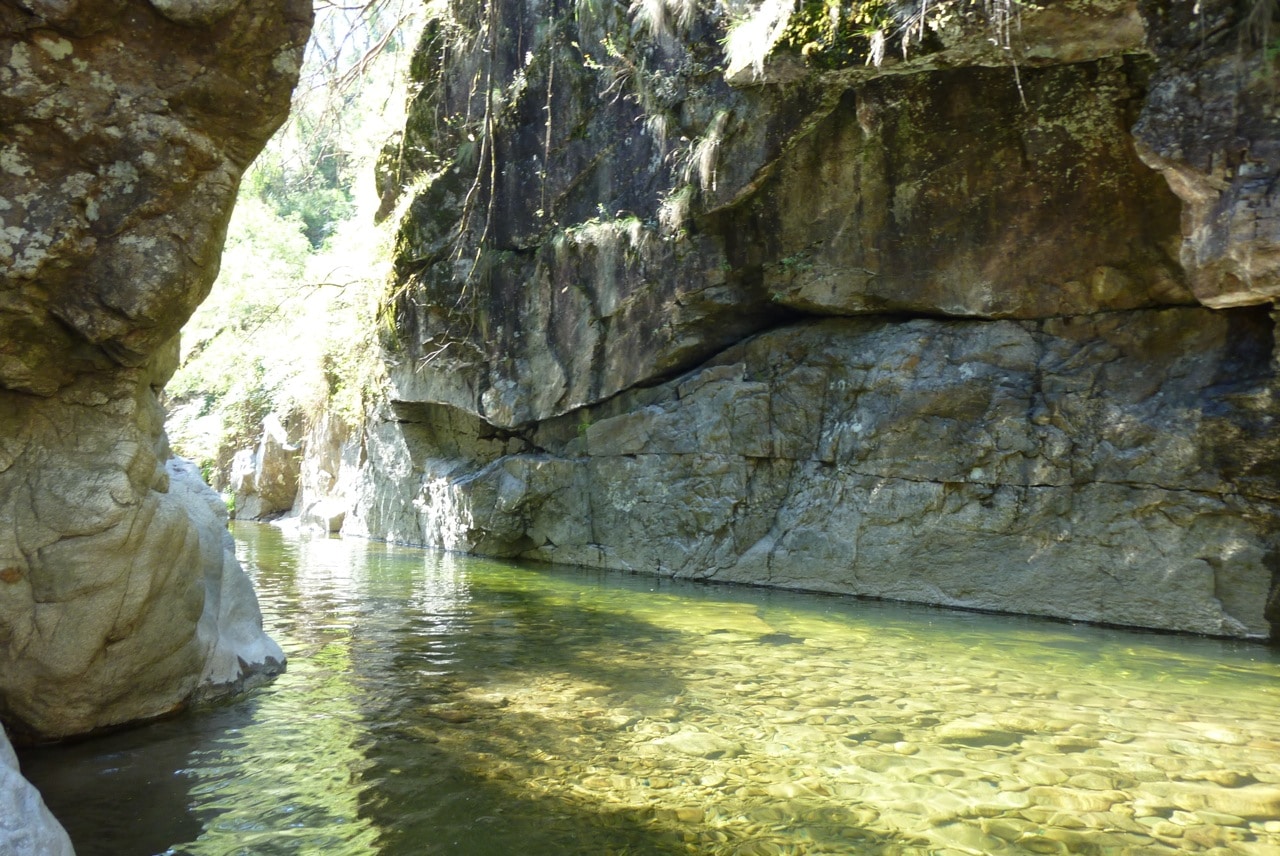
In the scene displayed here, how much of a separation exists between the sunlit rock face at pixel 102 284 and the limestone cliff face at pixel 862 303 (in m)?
6.06

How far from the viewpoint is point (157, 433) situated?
13.6 feet

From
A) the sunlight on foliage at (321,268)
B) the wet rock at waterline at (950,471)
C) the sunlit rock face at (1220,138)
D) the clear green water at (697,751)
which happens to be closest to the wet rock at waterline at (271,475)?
the sunlight on foliage at (321,268)

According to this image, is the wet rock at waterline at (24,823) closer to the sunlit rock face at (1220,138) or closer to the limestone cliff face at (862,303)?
the limestone cliff face at (862,303)

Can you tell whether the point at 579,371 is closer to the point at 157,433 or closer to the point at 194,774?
the point at 157,433

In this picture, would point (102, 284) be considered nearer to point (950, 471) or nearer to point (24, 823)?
point (24, 823)

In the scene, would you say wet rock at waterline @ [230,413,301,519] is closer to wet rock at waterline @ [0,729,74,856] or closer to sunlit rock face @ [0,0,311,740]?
sunlit rock face @ [0,0,311,740]

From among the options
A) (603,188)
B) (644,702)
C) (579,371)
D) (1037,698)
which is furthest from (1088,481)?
(603,188)

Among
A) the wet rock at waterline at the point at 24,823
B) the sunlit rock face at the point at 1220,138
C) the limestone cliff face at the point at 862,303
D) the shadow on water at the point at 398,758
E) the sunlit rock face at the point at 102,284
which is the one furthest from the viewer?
the limestone cliff face at the point at 862,303

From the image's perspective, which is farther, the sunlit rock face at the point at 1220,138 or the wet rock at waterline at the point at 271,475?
the wet rock at waterline at the point at 271,475

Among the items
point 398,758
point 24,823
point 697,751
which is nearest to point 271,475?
point 398,758

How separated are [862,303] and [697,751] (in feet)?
22.7

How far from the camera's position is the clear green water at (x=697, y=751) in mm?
2996

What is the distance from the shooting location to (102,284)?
3.30 meters

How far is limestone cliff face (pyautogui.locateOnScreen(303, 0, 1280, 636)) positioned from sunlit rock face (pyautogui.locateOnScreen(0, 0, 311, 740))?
19.9 ft
